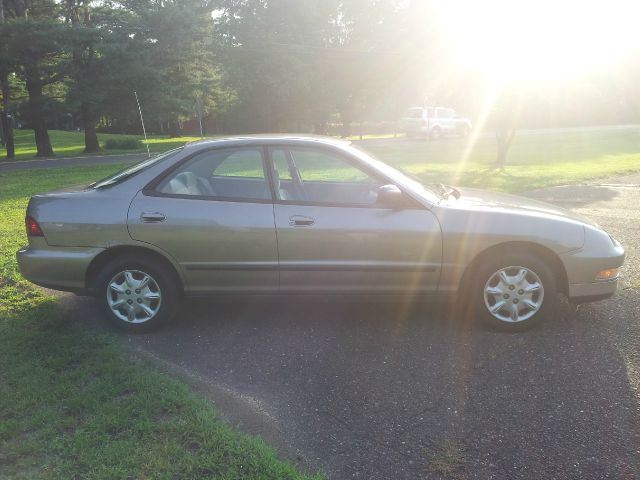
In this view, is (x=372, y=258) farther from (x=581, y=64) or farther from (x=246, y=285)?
(x=581, y=64)

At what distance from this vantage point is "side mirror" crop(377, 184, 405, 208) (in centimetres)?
414

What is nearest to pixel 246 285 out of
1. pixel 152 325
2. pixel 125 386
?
pixel 152 325

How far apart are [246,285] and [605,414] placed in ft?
8.59

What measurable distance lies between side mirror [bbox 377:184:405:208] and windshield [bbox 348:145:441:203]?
0.55ft

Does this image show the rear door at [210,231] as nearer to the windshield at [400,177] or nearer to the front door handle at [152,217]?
the front door handle at [152,217]

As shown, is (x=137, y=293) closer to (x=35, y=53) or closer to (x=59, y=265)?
(x=59, y=265)

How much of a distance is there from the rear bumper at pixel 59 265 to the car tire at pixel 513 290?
9.87 feet

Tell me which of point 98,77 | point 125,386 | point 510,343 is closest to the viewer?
point 125,386

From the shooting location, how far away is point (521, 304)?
4.25 metres

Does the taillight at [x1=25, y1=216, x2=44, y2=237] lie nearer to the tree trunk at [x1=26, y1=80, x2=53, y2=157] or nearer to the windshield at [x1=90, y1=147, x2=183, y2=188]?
the windshield at [x1=90, y1=147, x2=183, y2=188]

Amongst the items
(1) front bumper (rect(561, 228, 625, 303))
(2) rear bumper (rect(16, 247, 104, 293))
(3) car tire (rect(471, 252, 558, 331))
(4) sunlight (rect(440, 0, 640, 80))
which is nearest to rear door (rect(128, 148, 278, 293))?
(2) rear bumper (rect(16, 247, 104, 293))

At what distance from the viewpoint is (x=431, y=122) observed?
3291 cm

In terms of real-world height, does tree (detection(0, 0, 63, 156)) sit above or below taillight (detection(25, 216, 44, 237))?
above

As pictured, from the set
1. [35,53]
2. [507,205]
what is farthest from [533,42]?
[35,53]
